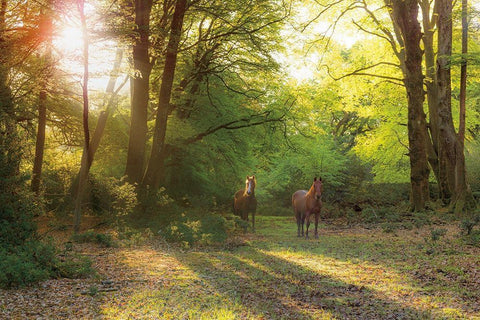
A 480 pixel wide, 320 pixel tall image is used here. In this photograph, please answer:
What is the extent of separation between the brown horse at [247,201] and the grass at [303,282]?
4.51 meters

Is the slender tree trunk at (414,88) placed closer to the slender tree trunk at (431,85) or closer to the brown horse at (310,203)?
the slender tree trunk at (431,85)

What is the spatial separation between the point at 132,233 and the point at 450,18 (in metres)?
14.6

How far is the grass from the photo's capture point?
6.27 meters

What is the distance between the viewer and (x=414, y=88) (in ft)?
62.2

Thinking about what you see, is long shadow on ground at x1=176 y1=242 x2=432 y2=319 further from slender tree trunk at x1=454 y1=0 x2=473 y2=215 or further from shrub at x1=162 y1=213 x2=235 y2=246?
slender tree trunk at x1=454 y1=0 x2=473 y2=215

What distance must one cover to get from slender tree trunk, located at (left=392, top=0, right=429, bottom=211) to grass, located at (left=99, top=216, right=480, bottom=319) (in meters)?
7.02

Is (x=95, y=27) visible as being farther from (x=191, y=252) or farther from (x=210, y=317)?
(x=210, y=317)

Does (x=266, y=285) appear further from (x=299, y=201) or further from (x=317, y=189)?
(x=299, y=201)

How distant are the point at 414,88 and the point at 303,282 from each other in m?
13.5

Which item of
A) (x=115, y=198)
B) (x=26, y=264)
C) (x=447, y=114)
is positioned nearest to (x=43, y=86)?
(x=115, y=198)

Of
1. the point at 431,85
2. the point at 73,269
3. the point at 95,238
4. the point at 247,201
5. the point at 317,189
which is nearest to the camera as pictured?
the point at 73,269

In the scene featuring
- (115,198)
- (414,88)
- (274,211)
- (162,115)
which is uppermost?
(414,88)

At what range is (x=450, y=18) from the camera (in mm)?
17875

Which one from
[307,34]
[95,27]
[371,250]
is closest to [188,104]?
[307,34]
